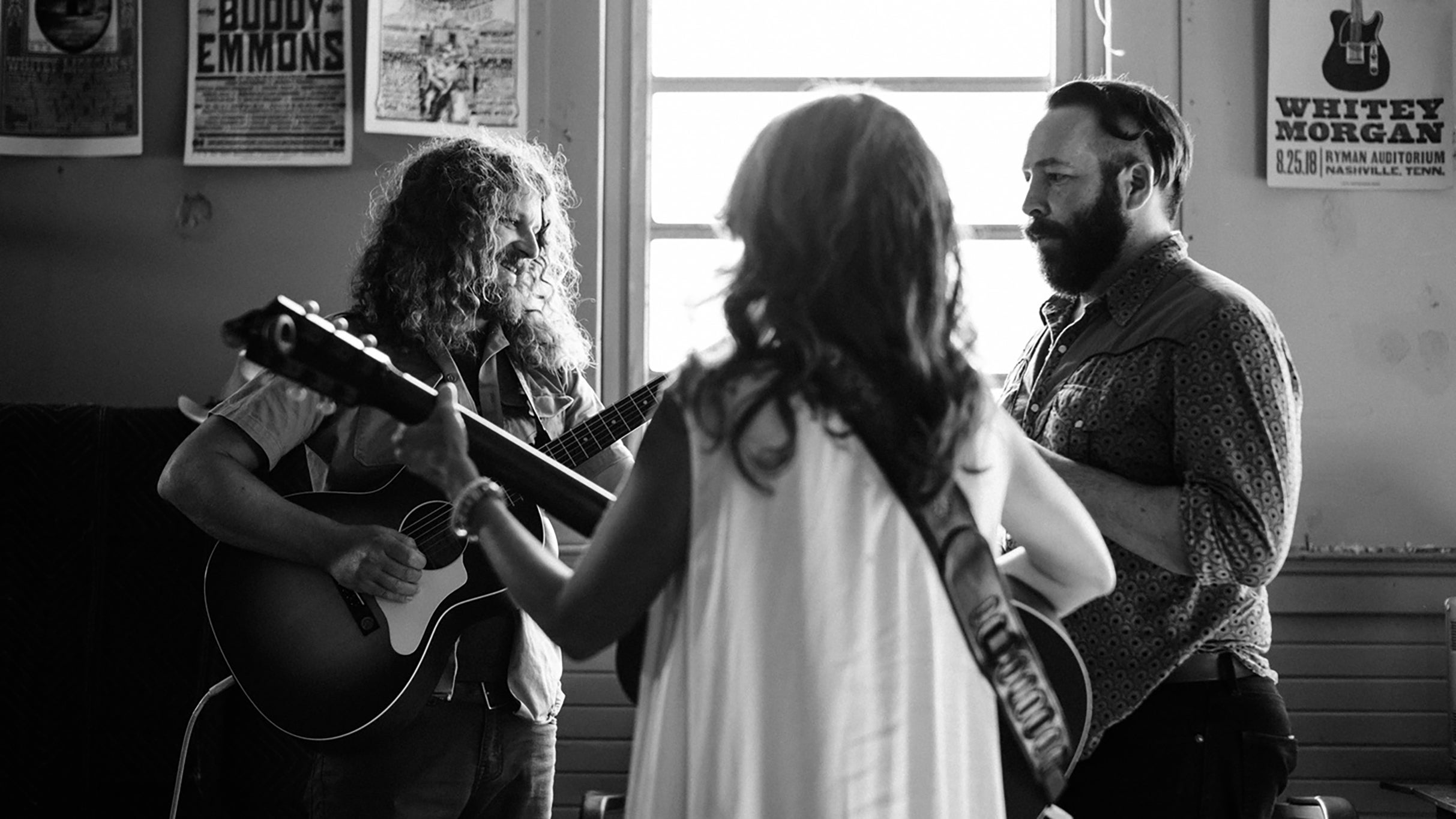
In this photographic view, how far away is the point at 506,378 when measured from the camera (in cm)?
229

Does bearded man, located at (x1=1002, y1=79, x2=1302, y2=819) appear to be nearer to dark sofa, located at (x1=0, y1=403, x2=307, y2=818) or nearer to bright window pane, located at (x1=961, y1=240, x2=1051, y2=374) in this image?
bright window pane, located at (x1=961, y1=240, x2=1051, y2=374)

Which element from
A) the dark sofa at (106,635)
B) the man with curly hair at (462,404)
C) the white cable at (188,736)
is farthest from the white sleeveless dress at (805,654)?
the dark sofa at (106,635)

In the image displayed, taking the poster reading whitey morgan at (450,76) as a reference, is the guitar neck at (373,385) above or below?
below

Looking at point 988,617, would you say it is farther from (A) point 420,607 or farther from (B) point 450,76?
(B) point 450,76

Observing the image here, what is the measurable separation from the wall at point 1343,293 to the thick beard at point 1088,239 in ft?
3.70

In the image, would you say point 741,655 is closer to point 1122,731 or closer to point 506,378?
point 1122,731

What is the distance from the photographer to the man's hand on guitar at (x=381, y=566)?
6.72 feet

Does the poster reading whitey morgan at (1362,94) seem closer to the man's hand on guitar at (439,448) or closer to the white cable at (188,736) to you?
the man's hand on guitar at (439,448)

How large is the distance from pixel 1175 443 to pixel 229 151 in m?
2.38

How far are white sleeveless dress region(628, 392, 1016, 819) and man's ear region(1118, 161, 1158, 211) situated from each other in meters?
1.04

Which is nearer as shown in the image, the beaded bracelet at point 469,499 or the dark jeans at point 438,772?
the beaded bracelet at point 469,499

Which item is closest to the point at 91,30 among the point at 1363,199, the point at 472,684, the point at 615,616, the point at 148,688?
the point at 148,688

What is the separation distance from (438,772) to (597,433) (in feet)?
2.07

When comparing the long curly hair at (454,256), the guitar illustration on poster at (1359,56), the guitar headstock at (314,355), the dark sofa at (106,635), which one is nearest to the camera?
the guitar headstock at (314,355)
